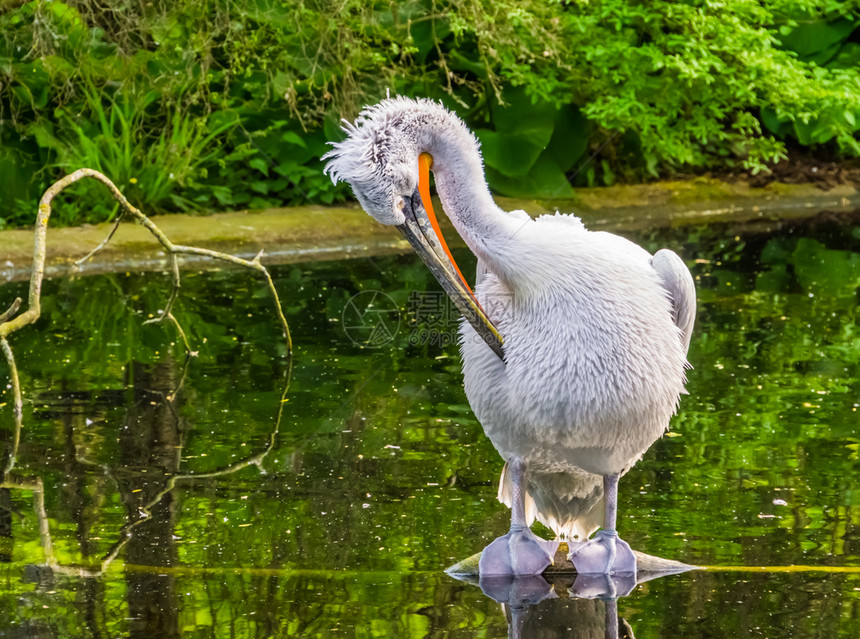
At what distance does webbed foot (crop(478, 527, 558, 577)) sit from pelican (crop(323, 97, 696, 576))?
28 cm

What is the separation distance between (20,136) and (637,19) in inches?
224

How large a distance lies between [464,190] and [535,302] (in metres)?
0.40

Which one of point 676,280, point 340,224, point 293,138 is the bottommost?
point 340,224

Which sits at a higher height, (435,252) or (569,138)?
(435,252)

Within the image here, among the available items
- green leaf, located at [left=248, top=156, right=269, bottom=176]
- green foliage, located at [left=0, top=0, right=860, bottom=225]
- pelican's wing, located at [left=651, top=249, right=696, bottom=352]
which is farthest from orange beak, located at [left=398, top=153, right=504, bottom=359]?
green leaf, located at [left=248, top=156, right=269, bottom=176]

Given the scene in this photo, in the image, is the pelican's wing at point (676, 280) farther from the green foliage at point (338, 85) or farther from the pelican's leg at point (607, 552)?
the green foliage at point (338, 85)

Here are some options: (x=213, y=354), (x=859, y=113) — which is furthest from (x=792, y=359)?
(x=859, y=113)

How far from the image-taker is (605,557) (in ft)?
13.6

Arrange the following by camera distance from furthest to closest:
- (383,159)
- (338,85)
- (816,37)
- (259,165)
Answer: (816,37) → (259,165) → (338,85) → (383,159)

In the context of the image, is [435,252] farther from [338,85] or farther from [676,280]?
[338,85]

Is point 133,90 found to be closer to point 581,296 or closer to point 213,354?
point 213,354

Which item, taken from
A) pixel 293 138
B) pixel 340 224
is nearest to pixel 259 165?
pixel 293 138

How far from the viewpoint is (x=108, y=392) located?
21.7ft

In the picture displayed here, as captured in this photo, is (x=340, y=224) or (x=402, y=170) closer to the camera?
(x=402, y=170)
